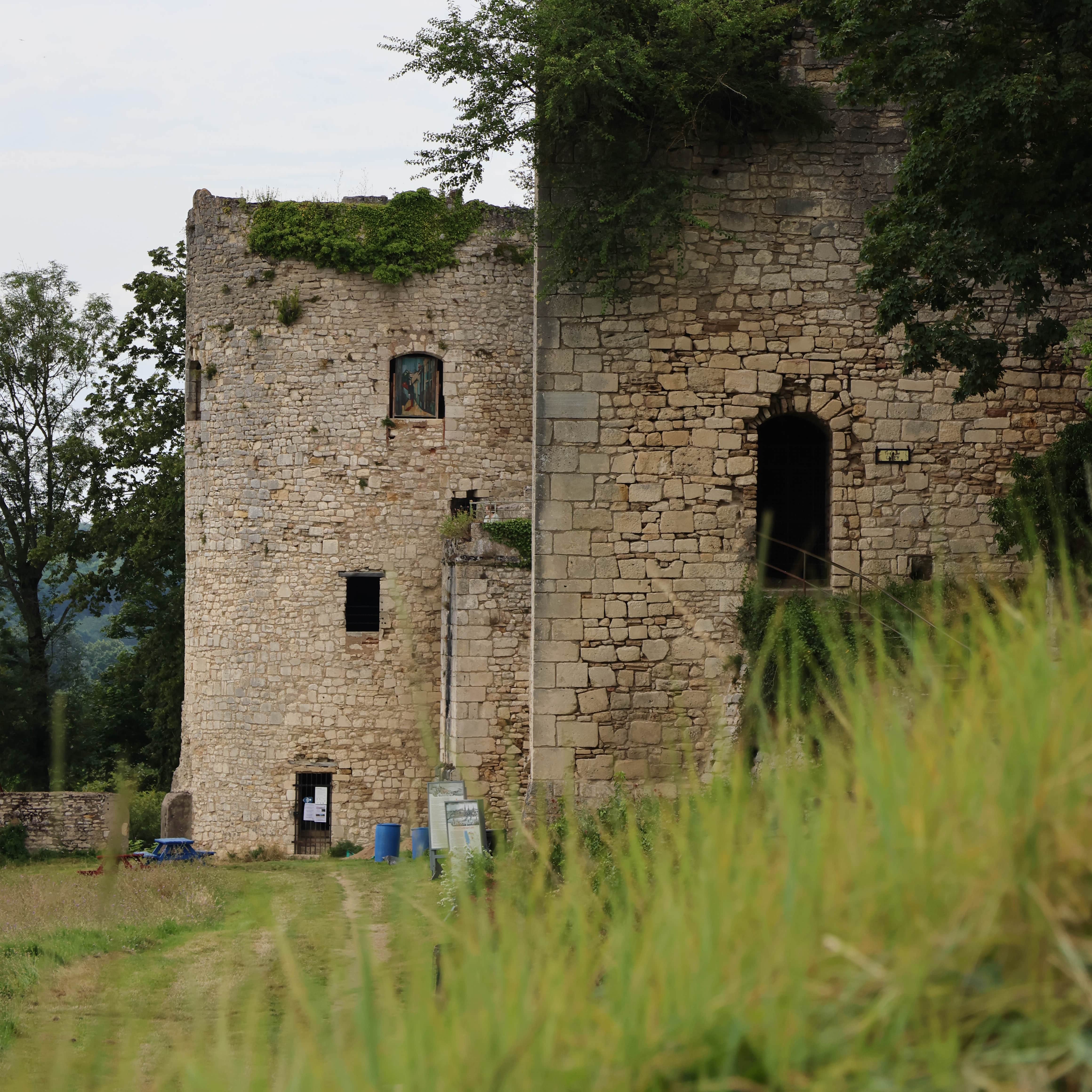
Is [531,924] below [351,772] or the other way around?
the other way around

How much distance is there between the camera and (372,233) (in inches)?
752

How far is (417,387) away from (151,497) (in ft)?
26.9

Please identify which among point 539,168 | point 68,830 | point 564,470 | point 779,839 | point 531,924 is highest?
point 539,168

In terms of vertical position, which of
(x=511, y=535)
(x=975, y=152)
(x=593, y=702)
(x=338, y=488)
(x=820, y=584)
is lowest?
(x=593, y=702)

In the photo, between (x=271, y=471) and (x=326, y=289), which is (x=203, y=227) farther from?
(x=271, y=471)

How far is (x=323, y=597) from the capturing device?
19.1 metres

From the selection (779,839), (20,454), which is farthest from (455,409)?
(779,839)

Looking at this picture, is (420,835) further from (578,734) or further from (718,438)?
(718,438)

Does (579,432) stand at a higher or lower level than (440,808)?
higher

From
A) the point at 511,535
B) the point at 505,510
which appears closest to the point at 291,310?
the point at 505,510

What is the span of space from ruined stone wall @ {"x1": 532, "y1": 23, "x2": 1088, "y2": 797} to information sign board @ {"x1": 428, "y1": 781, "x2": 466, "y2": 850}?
2.69m

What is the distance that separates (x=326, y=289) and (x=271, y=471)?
294 centimetres

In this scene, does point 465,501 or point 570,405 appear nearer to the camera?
point 570,405

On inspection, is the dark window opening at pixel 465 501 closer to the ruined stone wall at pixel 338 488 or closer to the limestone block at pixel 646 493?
the ruined stone wall at pixel 338 488
